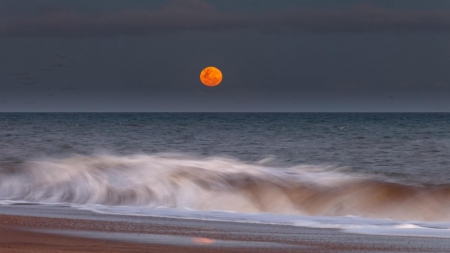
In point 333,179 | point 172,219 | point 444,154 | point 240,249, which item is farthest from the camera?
point 444,154

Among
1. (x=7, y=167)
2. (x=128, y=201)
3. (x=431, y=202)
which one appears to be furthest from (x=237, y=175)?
(x=7, y=167)

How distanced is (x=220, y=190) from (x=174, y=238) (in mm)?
6637

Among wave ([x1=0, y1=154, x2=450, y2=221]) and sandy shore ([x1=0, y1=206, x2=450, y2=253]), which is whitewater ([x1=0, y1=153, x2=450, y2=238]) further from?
→ sandy shore ([x1=0, y1=206, x2=450, y2=253])

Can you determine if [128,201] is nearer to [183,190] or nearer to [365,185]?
[183,190]

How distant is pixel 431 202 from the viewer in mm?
14148

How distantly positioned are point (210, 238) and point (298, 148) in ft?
89.4

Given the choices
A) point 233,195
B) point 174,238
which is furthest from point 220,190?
point 174,238

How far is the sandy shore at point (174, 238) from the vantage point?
27.4 feet

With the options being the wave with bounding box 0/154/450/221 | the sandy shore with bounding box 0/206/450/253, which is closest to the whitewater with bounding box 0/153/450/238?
the wave with bounding box 0/154/450/221

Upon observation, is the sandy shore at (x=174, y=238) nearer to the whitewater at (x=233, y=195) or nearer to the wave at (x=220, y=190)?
the whitewater at (x=233, y=195)

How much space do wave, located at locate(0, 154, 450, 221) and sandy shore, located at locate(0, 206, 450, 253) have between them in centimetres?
285

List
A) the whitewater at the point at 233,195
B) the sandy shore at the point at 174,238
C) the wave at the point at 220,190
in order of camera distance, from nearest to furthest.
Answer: the sandy shore at the point at 174,238
the whitewater at the point at 233,195
the wave at the point at 220,190

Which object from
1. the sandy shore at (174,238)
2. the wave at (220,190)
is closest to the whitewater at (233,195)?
the wave at (220,190)

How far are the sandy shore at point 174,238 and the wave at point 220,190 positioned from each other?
2852 mm
